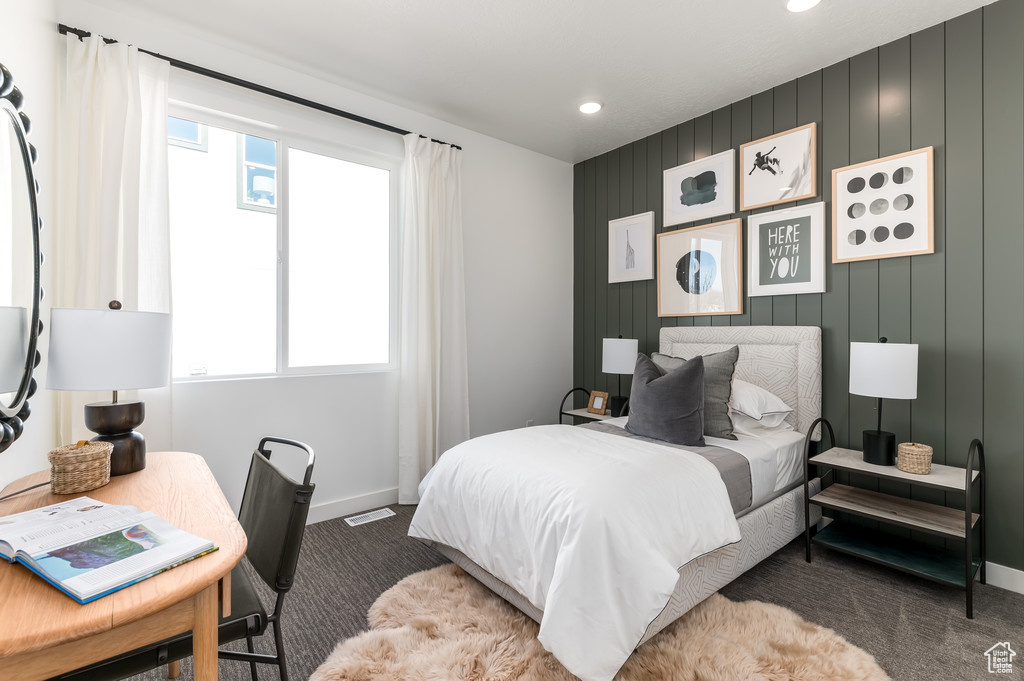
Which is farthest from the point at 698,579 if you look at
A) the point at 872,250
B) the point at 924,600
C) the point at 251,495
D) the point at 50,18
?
A: the point at 50,18

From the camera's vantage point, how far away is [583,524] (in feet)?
5.30

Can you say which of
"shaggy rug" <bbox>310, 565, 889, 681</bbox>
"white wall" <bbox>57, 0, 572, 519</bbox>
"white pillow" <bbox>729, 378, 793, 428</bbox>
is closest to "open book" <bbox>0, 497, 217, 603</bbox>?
"shaggy rug" <bbox>310, 565, 889, 681</bbox>

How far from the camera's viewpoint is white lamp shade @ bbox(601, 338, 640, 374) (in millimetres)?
3546

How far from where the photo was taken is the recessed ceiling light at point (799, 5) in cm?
224

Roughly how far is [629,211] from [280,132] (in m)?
2.64

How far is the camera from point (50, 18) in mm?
2074

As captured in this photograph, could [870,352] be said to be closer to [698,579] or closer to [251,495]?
[698,579]

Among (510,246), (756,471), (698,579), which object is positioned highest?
(510,246)

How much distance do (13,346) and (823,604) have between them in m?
3.07

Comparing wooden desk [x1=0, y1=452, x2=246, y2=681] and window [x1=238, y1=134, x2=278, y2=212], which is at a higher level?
window [x1=238, y1=134, x2=278, y2=212]

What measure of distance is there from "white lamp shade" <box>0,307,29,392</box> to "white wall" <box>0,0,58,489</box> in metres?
0.28

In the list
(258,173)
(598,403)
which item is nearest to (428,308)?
(258,173)

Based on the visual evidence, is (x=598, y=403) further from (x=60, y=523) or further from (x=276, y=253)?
(x=60, y=523)

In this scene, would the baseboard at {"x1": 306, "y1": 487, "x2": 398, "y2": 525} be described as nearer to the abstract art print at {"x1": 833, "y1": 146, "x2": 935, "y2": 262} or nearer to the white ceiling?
the white ceiling
